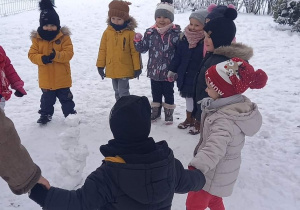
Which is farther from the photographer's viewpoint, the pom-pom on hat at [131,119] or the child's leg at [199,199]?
the child's leg at [199,199]

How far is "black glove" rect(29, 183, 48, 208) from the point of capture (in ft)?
5.62

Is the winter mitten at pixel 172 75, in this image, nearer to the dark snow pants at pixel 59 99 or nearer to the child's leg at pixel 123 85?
the child's leg at pixel 123 85

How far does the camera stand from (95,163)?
12.9 ft

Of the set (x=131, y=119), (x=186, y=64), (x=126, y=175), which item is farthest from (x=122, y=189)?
(x=186, y=64)

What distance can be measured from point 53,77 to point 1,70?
110cm

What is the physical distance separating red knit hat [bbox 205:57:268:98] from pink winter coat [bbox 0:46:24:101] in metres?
2.25

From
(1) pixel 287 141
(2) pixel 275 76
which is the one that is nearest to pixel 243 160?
(1) pixel 287 141

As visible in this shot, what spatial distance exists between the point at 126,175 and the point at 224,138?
919 millimetres

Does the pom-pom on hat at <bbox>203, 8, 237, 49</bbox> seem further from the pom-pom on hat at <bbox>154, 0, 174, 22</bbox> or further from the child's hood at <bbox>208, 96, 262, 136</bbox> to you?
the child's hood at <bbox>208, 96, 262, 136</bbox>

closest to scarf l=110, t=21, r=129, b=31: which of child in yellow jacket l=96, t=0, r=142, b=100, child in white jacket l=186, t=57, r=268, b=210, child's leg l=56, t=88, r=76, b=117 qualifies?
child in yellow jacket l=96, t=0, r=142, b=100

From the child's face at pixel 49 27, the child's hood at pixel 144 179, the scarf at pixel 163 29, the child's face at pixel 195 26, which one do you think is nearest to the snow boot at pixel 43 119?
the child's face at pixel 49 27

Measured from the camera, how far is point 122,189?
1783mm

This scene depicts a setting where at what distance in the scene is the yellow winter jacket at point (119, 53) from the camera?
4.79 m

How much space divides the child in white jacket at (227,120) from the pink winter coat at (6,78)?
85.6 inches
